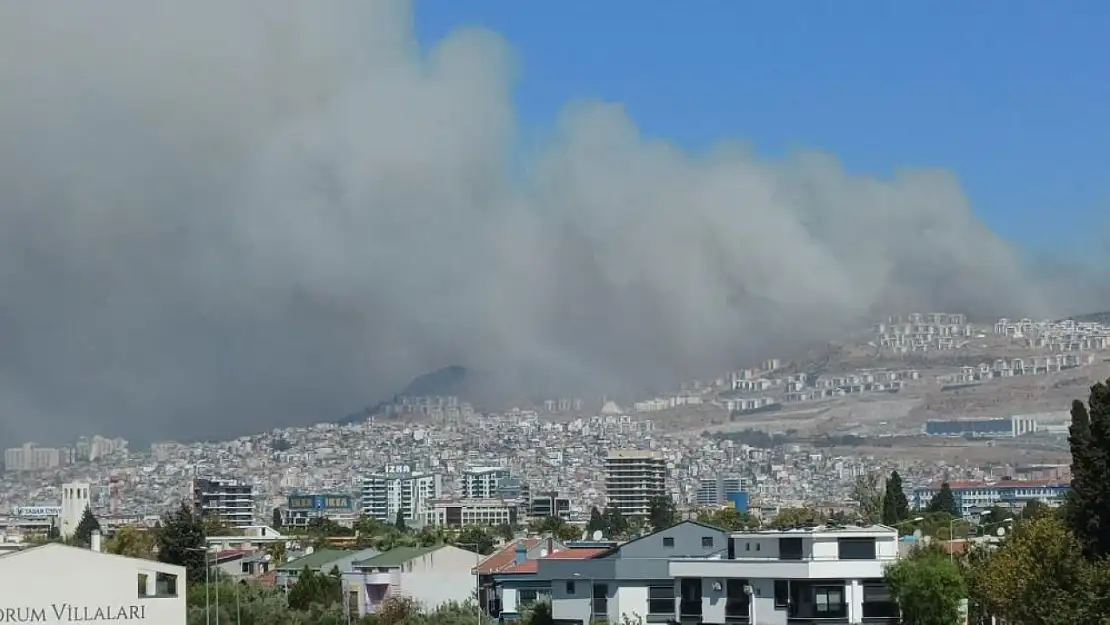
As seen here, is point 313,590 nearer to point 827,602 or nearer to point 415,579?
point 415,579

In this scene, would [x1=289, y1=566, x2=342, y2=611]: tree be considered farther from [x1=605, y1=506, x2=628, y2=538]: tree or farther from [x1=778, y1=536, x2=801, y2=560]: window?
[x1=605, y1=506, x2=628, y2=538]: tree

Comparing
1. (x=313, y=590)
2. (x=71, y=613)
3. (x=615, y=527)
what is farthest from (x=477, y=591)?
(x=615, y=527)

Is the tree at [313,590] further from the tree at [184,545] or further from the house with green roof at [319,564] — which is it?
the tree at [184,545]

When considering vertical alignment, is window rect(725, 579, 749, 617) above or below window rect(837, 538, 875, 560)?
below

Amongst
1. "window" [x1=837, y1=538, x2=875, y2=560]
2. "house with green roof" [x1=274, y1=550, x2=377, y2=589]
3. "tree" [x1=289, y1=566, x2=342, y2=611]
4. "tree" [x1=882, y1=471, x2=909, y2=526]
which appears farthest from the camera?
"tree" [x1=882, y1=471, x2=909, y2=526]

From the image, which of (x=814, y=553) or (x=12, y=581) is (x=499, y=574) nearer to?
(x=814, y=553)

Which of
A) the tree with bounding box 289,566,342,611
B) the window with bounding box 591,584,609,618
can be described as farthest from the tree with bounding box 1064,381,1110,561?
the tree with bounding box 289,566,342,611

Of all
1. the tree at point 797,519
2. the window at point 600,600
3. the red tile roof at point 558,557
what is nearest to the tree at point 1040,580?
the window at point 600,600
